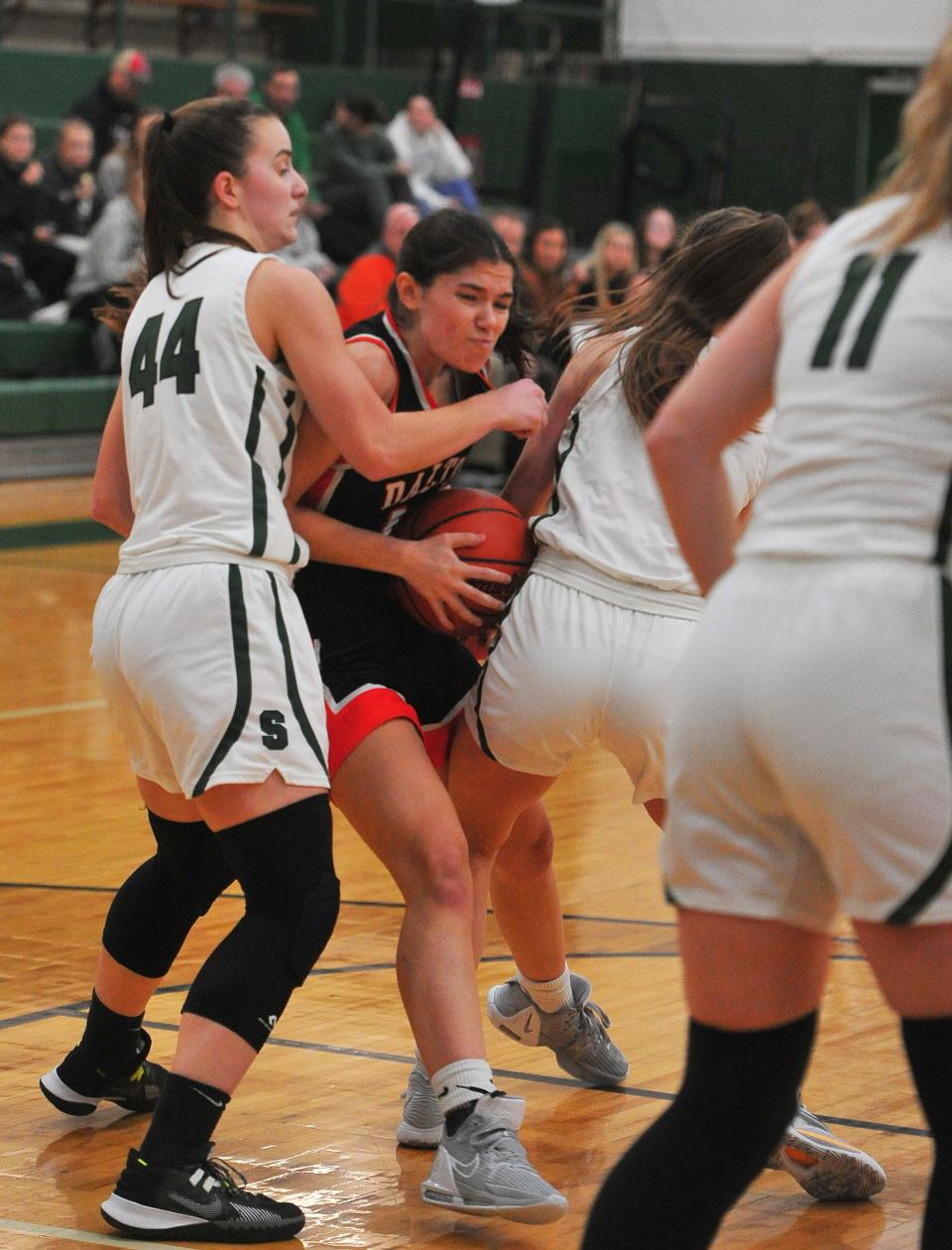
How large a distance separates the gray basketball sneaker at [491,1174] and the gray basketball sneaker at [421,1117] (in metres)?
0.26

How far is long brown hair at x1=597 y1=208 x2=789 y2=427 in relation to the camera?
A: 120 inches

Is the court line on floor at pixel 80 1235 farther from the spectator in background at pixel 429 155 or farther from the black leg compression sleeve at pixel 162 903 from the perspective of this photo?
the spectator in background at pixel 429 155

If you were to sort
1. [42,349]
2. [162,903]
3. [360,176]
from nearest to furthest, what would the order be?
1. [162,903]
2. [42,349]
3. [360,176]

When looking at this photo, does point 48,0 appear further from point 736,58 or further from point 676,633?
point 676,633

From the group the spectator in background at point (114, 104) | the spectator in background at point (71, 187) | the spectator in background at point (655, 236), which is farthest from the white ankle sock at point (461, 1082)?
the spectator in background at point (655, 236)

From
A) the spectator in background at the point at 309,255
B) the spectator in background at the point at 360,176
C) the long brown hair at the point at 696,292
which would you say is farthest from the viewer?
the spectator in background at the point at 360,176

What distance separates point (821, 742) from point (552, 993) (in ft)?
5.65

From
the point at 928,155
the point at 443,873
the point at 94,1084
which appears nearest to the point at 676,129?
the point at 94,1084

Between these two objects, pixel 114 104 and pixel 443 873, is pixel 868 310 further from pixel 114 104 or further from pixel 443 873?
pixel 114 104

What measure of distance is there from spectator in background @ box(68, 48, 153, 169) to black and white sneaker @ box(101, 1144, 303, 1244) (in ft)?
38.5

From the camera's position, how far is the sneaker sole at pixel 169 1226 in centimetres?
276

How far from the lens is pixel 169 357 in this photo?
2824mm

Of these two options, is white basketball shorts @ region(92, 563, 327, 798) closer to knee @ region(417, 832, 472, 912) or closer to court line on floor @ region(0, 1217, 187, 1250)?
knee @ region(417, 832, 472, 912)

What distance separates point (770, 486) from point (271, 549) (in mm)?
1046
